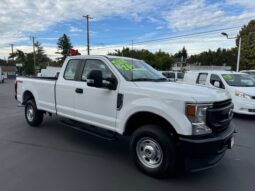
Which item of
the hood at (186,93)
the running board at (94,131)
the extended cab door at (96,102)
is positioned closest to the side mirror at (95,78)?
the extended cab door at (96,102)

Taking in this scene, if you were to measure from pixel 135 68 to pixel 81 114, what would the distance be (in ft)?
4.91

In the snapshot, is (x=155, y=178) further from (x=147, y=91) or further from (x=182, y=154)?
(x=147, y=91)

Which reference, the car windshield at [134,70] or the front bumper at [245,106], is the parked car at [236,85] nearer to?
the front bumper at [245,106]

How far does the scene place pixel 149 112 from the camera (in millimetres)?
4141

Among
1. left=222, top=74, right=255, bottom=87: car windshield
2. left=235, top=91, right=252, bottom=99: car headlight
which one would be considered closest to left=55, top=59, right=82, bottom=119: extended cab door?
left=235, top=91, right=252, bottom=99: car headlight

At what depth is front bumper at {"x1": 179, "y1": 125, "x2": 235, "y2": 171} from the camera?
367 cm

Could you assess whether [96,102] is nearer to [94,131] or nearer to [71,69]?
[94,131]

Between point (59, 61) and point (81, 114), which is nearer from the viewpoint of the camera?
point (81, 114)

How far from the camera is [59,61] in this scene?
323 ft

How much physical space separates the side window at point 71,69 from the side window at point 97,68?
0.33 metres

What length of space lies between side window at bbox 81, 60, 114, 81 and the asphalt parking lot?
5.19ft

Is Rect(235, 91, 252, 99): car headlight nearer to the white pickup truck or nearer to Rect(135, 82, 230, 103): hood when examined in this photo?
the white pickup truck

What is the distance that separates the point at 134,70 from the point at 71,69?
1622 mm

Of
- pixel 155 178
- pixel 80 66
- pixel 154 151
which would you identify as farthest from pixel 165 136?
pixel 80 66
